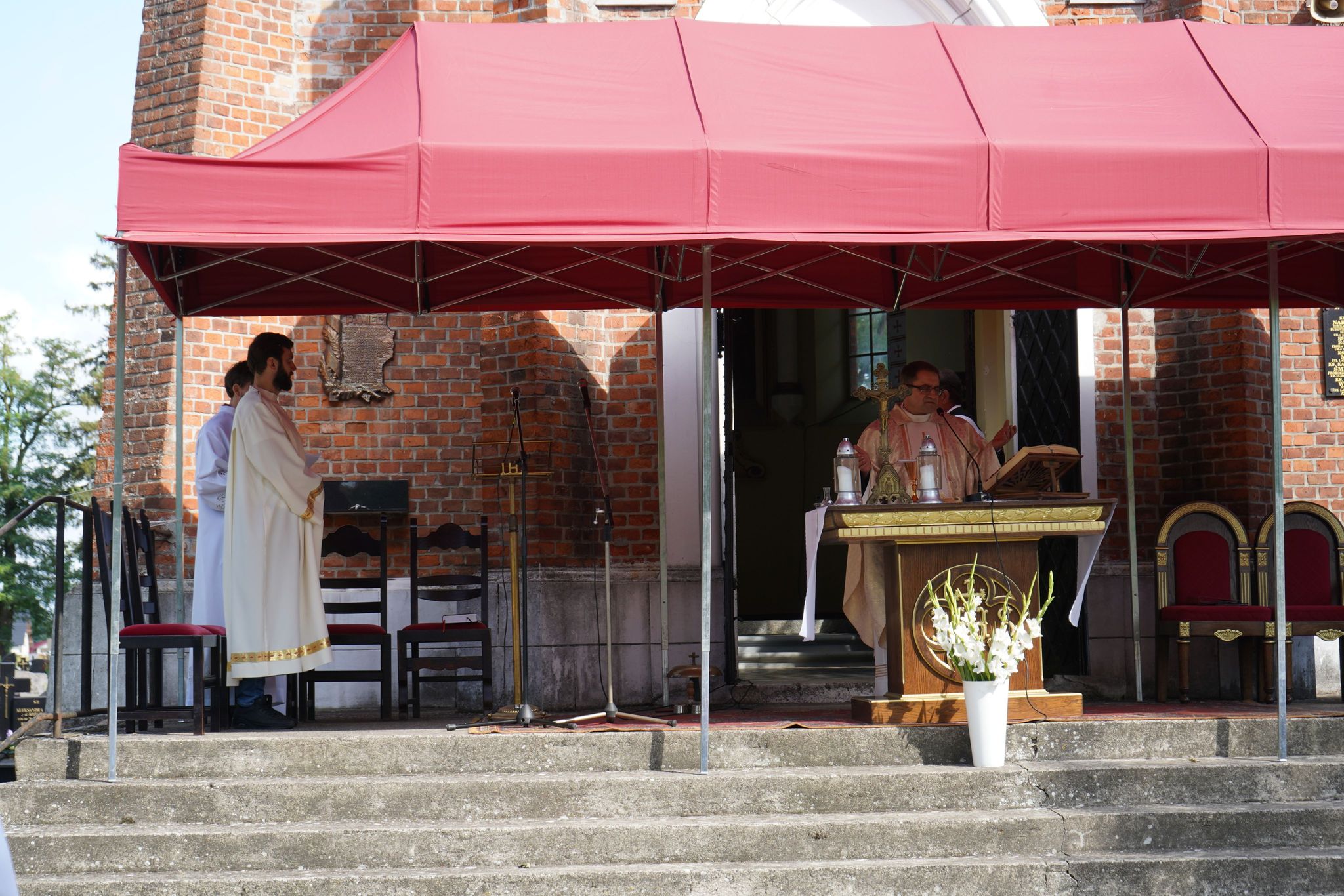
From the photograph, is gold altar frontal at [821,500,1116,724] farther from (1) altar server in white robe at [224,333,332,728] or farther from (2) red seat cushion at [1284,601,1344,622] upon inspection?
(1) altar server in white robe at [224,333,332,728]

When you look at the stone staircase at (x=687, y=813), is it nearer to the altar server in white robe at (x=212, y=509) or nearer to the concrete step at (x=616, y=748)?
the concrete step at (x=616, y=748)

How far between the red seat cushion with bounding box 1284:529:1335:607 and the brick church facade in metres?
0.51

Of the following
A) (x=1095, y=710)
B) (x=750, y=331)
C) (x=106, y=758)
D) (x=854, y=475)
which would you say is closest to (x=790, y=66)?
(x=854, y=475)

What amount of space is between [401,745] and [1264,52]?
16.5 ft

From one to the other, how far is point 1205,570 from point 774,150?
3889mm

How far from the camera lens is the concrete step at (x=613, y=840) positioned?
521 cm

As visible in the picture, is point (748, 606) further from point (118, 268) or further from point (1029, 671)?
point (118, 268)

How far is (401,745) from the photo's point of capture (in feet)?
18.7

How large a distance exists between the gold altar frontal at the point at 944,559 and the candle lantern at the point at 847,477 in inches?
7.0

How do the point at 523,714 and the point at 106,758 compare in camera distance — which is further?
the point at 523,714

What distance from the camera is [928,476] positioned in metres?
6.55

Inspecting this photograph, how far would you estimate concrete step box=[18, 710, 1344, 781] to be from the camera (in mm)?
5676

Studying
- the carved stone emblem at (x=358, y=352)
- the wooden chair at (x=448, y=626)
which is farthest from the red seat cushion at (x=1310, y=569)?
the carved stone emblem at (x=358, y=352)

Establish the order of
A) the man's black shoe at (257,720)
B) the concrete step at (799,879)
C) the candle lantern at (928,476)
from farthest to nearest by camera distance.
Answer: the man's black shoe at (257,720) < the candle lantern at (928,476) < the concrete step at (799,879)
